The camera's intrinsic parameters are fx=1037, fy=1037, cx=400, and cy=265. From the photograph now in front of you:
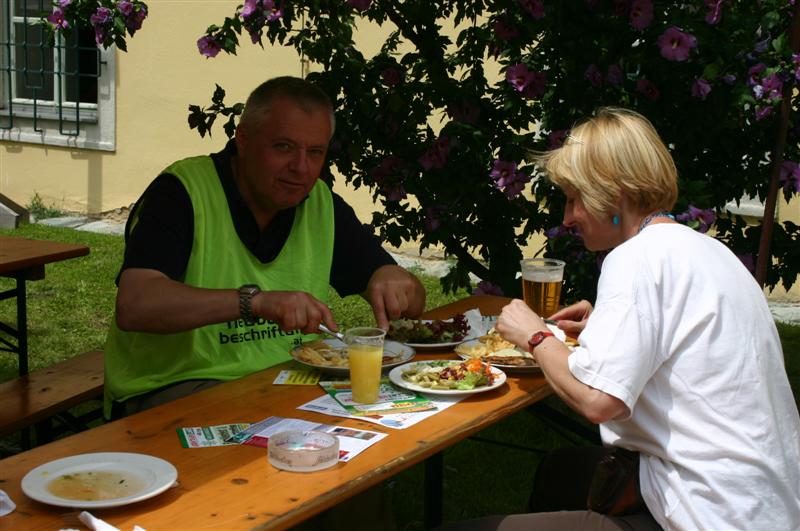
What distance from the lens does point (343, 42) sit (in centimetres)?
469

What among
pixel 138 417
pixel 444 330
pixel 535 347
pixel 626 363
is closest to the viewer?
pixel 626 363

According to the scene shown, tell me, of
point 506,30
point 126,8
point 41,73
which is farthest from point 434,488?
point 41,73

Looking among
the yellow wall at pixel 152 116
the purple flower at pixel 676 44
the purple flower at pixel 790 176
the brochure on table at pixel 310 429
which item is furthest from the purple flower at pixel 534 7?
the yellow wall at pixel 152 116

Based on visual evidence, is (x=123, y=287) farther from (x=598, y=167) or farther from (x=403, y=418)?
(x=598, y=167)

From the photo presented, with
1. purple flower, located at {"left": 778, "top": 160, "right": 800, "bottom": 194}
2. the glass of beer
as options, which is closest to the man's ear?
the glass of beer

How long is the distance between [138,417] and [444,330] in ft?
3.50

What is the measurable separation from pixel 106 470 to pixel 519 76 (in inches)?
113

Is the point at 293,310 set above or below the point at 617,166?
below

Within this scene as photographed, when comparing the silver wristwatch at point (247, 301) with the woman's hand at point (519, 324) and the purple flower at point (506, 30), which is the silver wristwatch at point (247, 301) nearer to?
the woman's hand at point (519, 324)

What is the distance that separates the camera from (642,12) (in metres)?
4.08

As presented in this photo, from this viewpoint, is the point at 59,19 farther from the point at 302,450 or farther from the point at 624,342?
the point at 624,342

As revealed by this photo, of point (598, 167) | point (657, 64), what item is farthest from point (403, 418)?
point (657, 64)

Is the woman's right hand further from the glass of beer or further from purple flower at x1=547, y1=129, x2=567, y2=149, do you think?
purple flower at x1=547, y1=129, x2=567, y2=149

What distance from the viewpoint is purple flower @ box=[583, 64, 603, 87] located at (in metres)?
4.25
